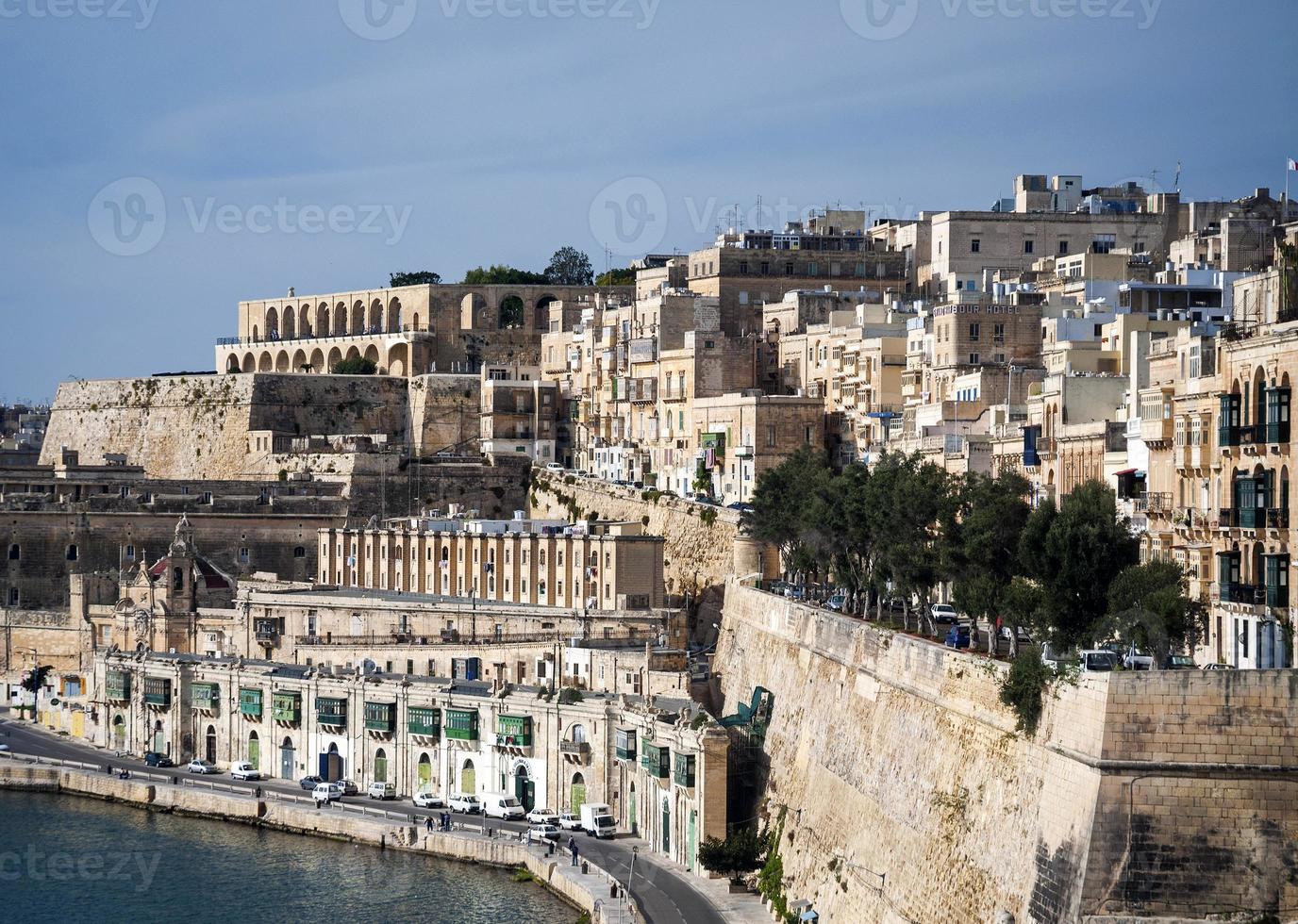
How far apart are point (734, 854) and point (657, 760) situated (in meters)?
3.84

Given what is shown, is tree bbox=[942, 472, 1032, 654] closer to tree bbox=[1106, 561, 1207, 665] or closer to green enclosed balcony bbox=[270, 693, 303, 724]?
tree bbox=[1106, 561, 1207, 665]

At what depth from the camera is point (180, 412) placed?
88750mm

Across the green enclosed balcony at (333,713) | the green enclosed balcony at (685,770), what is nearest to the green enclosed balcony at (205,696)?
the green enclosed balcony at (333,713)

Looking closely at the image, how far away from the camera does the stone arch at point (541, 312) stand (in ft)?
302

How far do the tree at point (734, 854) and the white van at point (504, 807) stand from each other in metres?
8.32

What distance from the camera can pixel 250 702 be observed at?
176 ft

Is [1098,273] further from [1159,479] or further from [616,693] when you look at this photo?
[1159,479]

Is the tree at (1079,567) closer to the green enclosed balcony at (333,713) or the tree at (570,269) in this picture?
the green enclosed balcony at (333,713)

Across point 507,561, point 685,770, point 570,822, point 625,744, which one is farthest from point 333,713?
point 507,561

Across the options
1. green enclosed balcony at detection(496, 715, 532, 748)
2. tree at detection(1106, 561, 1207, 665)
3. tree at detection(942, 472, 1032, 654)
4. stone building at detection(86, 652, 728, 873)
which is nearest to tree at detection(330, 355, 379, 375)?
stone building at detection(86, 652, 728, 873)

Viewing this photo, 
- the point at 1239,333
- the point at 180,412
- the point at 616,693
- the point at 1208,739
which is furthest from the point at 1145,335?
the point at 180,412

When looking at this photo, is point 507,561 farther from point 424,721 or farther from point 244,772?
point 424,721

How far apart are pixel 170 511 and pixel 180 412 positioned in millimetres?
16205

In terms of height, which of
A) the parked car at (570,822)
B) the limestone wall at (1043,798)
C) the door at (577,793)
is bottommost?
the parked car at (570,822)
